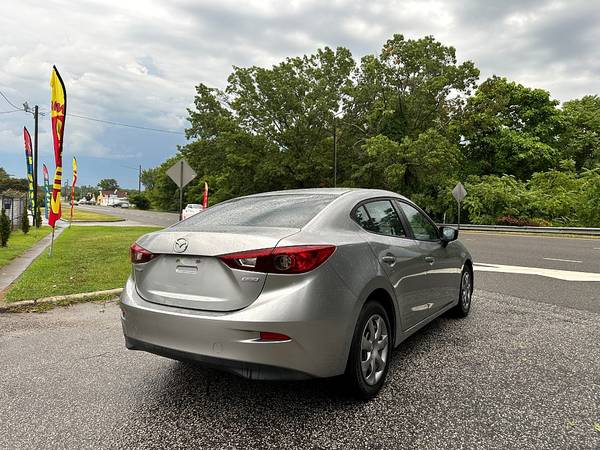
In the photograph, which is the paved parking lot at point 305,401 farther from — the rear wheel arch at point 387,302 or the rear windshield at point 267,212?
the rear windshield at point 267,212

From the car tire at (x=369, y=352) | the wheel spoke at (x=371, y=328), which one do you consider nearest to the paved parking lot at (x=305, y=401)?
the car tire at (x=369, y=352)

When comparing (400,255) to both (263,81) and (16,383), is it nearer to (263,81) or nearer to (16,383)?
(16,383)

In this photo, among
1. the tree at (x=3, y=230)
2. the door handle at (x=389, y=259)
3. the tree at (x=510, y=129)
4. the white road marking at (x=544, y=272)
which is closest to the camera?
the door handle at (x=389, y=259)

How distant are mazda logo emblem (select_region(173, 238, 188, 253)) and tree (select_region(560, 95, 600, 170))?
140 ft

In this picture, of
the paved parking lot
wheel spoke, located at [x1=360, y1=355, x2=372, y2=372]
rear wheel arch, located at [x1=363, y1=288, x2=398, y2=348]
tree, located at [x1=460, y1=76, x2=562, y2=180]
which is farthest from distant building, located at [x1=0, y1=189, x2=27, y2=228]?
tree, located at [x1=460, y1=76, x2=562, y2=180]

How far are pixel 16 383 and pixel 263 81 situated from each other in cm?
3634

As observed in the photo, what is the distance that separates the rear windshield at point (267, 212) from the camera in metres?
3.02

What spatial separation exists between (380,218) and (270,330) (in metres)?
1.56

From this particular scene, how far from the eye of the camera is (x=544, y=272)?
8.98 m

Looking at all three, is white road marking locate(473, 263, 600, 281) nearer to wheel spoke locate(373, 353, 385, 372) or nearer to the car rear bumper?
A: wheel spoke locate(373, 353, 385, 372)

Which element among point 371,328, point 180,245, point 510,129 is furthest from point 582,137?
point 180,245

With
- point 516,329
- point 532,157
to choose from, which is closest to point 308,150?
point 532,157

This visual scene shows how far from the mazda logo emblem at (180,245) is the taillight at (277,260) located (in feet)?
1.10

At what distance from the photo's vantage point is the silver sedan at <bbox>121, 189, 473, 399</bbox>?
253 centimetres
